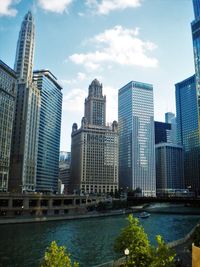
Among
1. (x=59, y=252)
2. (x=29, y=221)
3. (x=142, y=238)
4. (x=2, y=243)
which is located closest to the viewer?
(x=59, y=252)

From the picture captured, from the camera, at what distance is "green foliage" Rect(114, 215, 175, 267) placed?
30875 mm

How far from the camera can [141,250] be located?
33.2 meters

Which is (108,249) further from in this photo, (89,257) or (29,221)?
(29,221)

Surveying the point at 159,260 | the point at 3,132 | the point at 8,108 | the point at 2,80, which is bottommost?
the point at 159,260

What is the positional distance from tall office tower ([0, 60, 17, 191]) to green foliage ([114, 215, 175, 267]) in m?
149

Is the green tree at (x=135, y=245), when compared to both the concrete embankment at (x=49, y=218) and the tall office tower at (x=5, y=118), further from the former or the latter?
the tall office tower at (x=5, y=118)

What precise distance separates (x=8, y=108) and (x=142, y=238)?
162686 millimetres

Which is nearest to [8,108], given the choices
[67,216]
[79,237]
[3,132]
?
[3,132]

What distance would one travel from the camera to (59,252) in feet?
82.7

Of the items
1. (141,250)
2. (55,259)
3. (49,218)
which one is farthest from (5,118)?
(55,259)

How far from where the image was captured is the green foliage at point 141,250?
3088 cm

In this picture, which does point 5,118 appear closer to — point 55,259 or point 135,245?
point 135,245


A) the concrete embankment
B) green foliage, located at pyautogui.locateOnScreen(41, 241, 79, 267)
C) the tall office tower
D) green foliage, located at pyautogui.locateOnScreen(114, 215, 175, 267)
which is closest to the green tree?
green foliage, located at pyautogui.locateOnScreen(114, 215, 175, 267)

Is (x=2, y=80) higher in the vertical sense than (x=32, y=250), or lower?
higher
